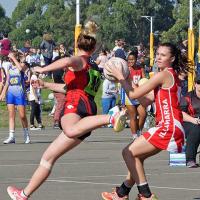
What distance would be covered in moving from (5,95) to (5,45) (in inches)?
65.3

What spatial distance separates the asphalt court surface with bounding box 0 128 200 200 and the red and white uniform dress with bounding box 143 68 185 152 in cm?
127

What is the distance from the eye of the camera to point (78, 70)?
12.4 m

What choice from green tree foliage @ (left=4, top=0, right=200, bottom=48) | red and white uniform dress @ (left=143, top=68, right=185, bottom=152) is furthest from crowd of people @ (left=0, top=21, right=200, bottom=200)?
green tree foliage @ (left=4, top=0, right=200, bottom=48)

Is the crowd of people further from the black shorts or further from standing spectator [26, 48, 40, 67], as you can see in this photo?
standing spectator [26, 48, 40, 67]

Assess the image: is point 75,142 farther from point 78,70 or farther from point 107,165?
point 107,165

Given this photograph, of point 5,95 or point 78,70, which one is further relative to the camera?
point 5,95

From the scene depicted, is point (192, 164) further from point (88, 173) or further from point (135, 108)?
point (135, 108)

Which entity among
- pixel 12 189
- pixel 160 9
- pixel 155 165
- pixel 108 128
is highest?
pixel 12 189

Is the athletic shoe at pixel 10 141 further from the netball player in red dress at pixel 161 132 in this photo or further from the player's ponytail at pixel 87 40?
the netball player in red dress at pixel 161 132

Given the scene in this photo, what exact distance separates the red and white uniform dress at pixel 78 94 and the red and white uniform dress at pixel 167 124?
838mm

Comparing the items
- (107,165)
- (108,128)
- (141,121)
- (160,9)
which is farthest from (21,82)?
(160,9)

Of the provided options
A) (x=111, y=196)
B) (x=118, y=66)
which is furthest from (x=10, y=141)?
(x=118, y=66)

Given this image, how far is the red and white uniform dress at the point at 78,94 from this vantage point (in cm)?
1245

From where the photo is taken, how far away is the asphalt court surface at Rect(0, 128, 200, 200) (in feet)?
44.9
